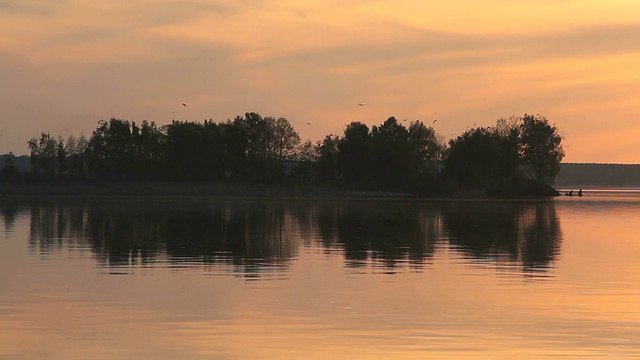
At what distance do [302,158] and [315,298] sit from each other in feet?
508

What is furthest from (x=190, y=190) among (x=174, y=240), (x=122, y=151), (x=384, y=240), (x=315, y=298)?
(x=315, y=298)

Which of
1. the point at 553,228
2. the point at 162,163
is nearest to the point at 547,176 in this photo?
the point at 162,163

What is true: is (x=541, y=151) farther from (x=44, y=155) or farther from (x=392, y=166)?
(x=44, y=155)

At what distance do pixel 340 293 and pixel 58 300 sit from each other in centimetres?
684

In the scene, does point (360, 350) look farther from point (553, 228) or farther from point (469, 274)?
point (553, 228)

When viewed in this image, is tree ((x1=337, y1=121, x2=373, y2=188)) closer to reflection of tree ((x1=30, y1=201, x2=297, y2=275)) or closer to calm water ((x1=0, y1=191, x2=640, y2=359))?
reflection of tree ((x1=30, y1=201, x2=297, y2=275))

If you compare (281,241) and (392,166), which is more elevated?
(392,166)

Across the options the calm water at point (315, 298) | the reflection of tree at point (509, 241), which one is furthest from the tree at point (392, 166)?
the calm water at point (315, 298)

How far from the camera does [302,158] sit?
180 meters

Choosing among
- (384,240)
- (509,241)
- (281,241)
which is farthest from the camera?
(509,241)

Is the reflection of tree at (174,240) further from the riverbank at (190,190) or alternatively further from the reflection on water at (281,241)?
the riverbank at (190,190)

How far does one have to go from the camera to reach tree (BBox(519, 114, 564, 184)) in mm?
181500

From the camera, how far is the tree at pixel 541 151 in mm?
181500

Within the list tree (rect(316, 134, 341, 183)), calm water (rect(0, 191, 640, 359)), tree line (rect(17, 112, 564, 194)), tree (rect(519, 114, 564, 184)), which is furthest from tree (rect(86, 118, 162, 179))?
calm water (rect(0, 191, 640, 359))
